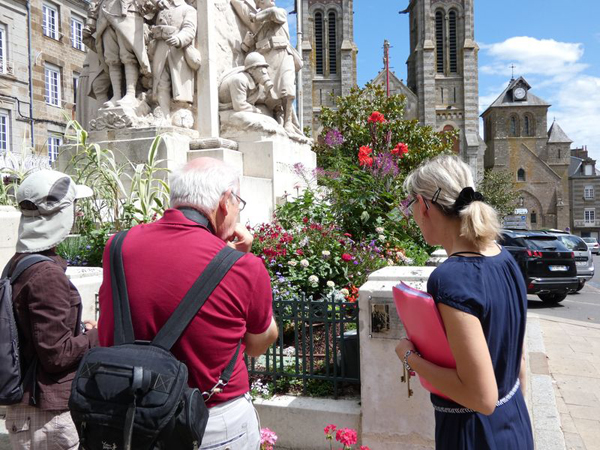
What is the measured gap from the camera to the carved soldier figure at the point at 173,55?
22.2ft

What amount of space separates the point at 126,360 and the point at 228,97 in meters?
6.51

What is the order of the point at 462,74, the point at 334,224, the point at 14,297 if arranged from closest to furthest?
the point at 14,297
the point at 334,224
the point at 462,74

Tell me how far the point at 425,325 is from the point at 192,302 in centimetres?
79

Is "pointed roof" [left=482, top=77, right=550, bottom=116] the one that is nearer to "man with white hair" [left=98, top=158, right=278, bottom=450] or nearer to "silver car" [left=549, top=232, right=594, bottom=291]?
"silver car" [left=549, top=232, right=594, bottom=291]

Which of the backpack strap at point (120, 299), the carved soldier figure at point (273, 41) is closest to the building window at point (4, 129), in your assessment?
the carved soldier figure at point (273, 41)

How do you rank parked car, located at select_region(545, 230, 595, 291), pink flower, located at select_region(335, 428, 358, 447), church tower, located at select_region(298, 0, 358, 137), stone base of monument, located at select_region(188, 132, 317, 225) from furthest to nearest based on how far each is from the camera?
church tower, located at select_region(298, 0, 358, 137) → parked car, located at select_region(545, 230, 595, 291) → stone base of monument, located at select_region(188, 132, 317, 225) → pink flower, located at select_region(335, 428, 358, 447)

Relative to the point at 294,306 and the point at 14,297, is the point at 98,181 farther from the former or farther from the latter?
the point at 14,297

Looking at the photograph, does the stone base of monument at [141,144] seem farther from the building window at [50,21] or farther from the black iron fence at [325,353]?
the building window at [50,21]

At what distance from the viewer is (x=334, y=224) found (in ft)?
19.7

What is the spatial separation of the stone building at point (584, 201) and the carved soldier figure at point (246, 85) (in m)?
67.2

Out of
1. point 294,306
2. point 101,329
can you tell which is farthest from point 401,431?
point 101,329

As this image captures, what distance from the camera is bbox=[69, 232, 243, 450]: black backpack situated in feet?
4.61

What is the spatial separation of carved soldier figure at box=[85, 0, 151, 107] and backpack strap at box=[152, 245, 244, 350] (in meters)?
6.02

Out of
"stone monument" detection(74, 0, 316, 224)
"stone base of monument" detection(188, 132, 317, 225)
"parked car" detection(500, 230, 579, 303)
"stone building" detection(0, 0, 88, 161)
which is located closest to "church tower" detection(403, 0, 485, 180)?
"stone building" detection(0, 0, 88, 161)
